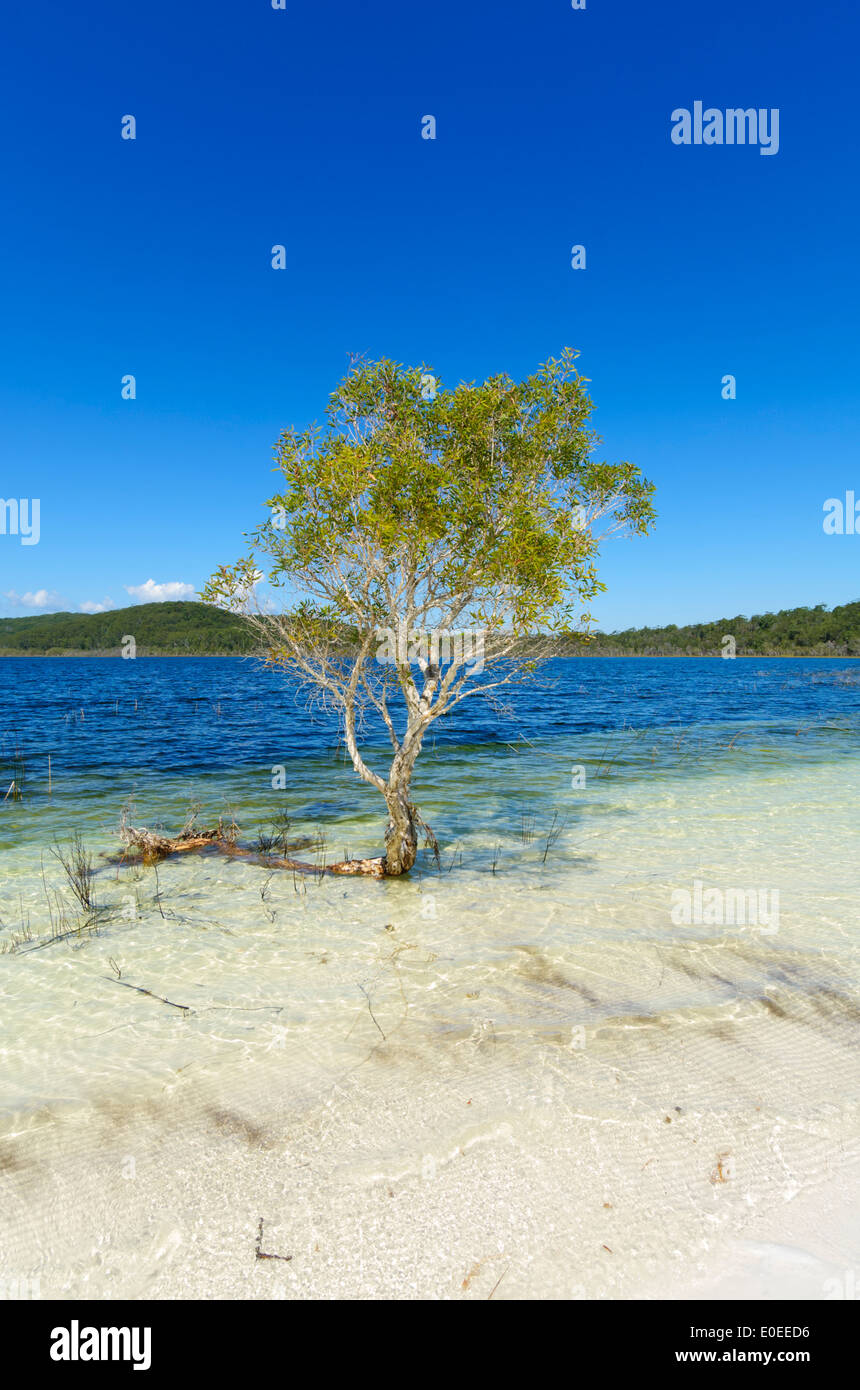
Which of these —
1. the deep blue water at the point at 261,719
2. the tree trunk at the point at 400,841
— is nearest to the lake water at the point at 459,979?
the tree trunk at the point at 400,841

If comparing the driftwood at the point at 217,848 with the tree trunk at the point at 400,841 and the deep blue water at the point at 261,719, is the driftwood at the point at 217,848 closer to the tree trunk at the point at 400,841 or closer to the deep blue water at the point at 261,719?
the tree trunk at the point at 400,841

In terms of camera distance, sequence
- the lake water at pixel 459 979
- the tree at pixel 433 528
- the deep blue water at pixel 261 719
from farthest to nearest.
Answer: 1. the deep blue water at pixel 261 719
2. the tree at pixel 433 528
3. the lake water at pixel 459 979

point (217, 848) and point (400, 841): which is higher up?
point (400, 841)

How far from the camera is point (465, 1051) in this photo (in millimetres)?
8320

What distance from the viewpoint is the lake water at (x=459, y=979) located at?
709 cm

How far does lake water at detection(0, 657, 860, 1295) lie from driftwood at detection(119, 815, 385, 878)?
1.68 ft

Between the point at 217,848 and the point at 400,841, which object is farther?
the point at 217,848

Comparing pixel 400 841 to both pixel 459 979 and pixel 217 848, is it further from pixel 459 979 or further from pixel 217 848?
pixel 217 848

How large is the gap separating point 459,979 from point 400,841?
557 centimetres

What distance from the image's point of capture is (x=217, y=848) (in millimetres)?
18250

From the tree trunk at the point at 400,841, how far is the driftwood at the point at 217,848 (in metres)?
0.32

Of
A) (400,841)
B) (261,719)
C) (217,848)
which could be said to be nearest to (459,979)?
(400,841)
